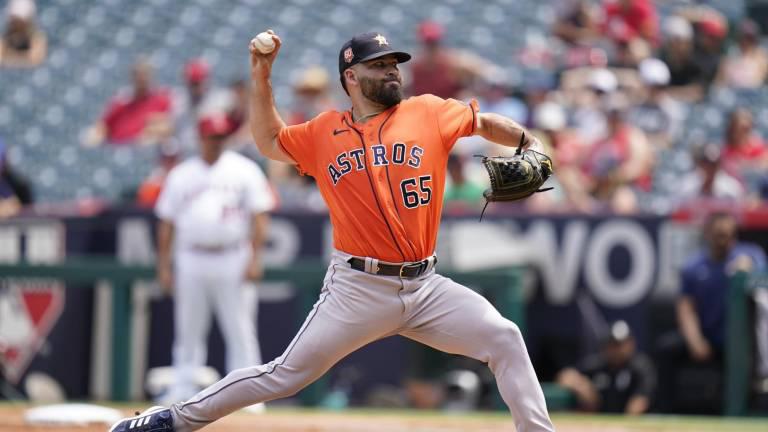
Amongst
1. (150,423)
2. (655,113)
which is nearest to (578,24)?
(655,113)

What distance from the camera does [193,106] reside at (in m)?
11.3

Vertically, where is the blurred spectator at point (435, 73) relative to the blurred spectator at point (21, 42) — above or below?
below

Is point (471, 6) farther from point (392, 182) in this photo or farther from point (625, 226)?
point (392, 182)

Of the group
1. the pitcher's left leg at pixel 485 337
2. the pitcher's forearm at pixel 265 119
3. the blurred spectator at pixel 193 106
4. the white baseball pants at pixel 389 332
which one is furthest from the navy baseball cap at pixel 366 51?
the blurred spectator at pixel 193 106

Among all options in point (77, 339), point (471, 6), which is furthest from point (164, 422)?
point (471, 6)

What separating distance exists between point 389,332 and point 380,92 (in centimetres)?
91

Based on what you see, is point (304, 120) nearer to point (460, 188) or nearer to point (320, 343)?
point (460, 188)

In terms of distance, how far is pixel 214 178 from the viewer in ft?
27.4

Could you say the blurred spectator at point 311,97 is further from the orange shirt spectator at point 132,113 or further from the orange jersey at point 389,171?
the orange jersey at point 389,171

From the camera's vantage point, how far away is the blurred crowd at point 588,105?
31.5 feet

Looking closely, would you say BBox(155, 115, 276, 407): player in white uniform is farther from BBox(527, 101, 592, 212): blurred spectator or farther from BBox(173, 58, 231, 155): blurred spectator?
BBox(173, 58, 231, 155): blurred spectator

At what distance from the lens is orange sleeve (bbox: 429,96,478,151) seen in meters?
4.80

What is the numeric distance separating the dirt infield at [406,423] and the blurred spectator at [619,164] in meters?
1.92

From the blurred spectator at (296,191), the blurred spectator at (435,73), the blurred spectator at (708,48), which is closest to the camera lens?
the blurred spectator at (296,191)
